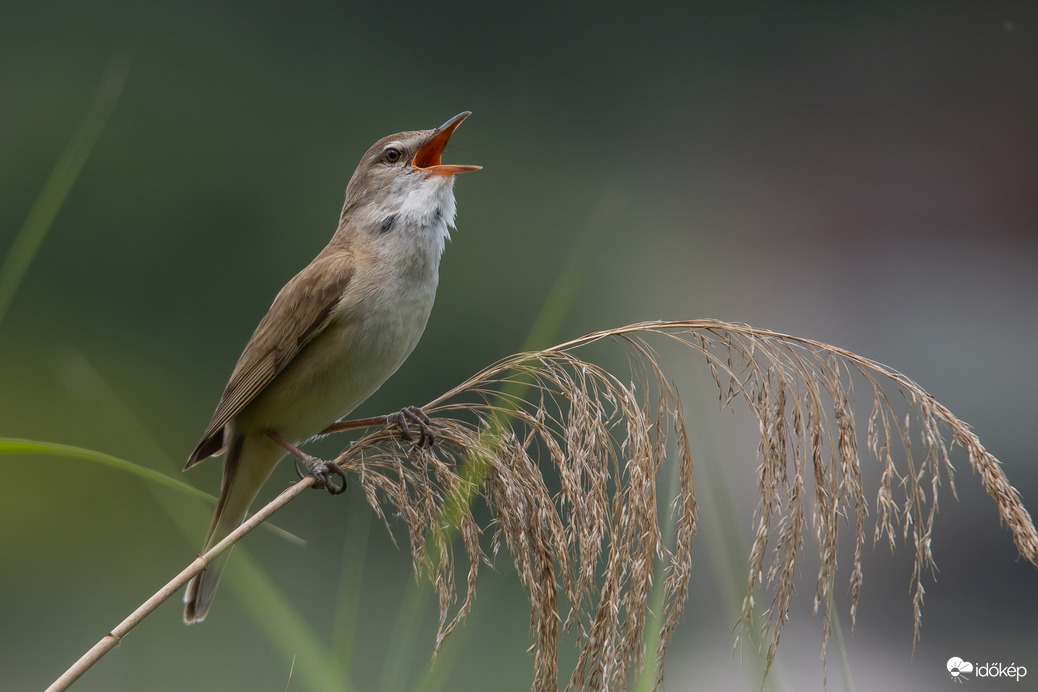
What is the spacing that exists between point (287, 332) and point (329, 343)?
0.12 metres

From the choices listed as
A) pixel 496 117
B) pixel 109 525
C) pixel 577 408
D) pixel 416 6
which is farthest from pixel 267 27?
pixel 577 408

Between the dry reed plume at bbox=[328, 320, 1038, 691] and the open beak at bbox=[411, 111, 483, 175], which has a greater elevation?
the open beak at bbox=[411, 111, 483, 175]

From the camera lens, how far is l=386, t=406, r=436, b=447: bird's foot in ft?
5.70

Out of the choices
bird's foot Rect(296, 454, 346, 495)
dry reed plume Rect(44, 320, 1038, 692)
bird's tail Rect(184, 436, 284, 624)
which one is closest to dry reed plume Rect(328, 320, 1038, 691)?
dry reed plume Rect(44, 320, 1038, 692)

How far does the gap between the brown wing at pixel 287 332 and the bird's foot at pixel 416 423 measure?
622 millimetres

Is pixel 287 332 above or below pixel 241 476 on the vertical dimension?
above

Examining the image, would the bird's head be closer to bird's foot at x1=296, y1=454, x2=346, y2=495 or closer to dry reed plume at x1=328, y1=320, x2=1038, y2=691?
bird's foot at x1=296, y1=454, x2=346, y2=495

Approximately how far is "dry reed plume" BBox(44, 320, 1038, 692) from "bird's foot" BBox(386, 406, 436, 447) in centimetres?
8

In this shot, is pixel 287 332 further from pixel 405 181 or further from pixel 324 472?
pixel 324 472

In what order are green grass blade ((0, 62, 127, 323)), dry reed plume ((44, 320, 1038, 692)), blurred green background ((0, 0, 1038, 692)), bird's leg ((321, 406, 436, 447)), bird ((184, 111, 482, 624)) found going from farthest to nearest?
blurred green background ((0, 0, 1038, 692))
bird ((184, 111, 482, 624))
bird's leg ((321, 406, 436, 447))
dry reed plume ((44, 320, 1038, 692))
green grass blade ((0, 62, 127, 323))

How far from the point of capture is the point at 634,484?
4.82ft

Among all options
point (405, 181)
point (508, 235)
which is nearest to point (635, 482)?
point (405, 181)

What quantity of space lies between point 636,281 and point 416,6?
175 inches

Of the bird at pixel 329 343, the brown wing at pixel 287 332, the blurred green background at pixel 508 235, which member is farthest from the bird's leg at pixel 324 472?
the blurred green background at pixel 508 235
